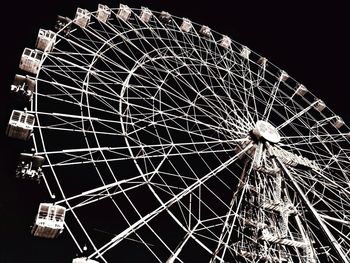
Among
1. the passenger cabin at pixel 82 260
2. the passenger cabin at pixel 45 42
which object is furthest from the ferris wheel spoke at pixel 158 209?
the passenger cabin at pixel 45 42

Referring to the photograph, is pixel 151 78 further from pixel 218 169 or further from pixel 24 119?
pixel 24 119

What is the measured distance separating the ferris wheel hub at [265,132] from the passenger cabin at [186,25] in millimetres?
5959

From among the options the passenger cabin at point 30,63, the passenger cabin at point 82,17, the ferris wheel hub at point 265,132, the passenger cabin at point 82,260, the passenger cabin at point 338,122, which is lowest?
the passenger cabin at point 82,260

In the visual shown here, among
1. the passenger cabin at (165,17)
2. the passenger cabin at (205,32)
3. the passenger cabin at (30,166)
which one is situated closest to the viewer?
the passenger cabin at (30,166)

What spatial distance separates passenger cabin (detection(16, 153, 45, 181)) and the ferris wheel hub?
334 inches

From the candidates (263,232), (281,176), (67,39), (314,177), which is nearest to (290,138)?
(314,177)

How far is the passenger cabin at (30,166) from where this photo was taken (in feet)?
42.3

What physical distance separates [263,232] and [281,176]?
2508 millimetres

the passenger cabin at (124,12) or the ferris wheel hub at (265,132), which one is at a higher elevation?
the passenger cabin at (124,12)

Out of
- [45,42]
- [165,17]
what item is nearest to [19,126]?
[45,42]

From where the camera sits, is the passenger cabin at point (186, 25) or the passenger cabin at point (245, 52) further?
the passenger cabin at point (245, 52)

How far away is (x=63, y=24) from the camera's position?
1748cm

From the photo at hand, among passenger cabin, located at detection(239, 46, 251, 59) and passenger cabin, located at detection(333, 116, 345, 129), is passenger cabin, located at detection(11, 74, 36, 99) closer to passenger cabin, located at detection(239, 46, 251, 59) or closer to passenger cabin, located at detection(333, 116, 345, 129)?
passenger cabin, located at detection(239, 46, 251, 59)

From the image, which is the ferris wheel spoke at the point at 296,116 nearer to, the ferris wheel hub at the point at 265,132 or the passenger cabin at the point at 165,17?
the ferris wheel hub at the point at 265,132
